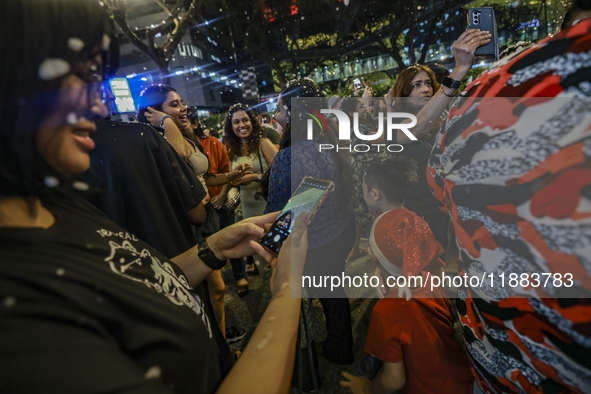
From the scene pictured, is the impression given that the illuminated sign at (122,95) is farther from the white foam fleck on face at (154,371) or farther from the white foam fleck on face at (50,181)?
the white foam fleck on face at (154,371)

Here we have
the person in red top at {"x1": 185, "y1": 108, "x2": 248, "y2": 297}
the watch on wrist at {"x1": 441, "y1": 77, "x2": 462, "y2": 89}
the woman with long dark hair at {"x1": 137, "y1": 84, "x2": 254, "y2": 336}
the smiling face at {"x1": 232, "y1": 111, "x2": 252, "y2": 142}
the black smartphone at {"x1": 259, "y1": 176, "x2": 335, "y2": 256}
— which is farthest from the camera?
the smiling face at {"x1": 232, "y1": 111, "x2": 252, "y2": 142}

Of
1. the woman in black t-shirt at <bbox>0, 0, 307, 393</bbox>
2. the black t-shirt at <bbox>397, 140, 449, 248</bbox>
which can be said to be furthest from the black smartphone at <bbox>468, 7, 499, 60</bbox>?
the woman in black t-shirt at <bbox>0, 0, 307, 393</bbox>

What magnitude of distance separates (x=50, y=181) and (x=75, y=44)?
307 millimetres

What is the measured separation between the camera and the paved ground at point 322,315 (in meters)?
1.90

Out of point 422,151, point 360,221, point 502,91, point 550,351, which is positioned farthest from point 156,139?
point 360,221

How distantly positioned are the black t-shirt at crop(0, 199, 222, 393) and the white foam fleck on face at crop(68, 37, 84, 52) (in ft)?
1.16

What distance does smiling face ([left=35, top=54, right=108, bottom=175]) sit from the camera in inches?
21.3

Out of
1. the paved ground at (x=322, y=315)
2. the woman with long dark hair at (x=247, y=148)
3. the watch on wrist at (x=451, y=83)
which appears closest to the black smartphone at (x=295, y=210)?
the watch on wrist at (x=451, y=83)

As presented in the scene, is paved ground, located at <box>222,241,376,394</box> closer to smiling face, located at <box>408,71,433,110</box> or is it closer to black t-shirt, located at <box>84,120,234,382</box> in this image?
black t-shirt, located at <box>84,120,234,382</box>

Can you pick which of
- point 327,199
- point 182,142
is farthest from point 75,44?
point 182,142

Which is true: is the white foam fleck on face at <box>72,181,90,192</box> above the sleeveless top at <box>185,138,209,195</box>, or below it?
above

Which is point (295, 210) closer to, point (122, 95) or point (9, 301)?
point (9, 301)

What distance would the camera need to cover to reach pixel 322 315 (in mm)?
2482

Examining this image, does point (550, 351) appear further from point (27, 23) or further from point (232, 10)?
point (232, 10)
